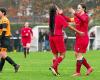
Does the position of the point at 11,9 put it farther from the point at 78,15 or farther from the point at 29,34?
the point at 78,15

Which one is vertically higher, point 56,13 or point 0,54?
point 56,13

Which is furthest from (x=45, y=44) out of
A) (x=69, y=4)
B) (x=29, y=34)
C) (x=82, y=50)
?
(x=82, y=50)

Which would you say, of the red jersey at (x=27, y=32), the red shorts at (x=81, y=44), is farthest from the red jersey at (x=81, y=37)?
the red jersey at (x=27, y=32)

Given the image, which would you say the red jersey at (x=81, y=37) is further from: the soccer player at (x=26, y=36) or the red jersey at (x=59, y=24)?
the soccer player at (x=26, y=36)

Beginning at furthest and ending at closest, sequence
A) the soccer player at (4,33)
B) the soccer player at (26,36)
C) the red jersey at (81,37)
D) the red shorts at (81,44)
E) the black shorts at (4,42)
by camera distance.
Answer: the soccer player at (26,36) < the black shorts at (4,42) < the soccer player at (4,33) < the red shorts at (81,44) < the red jersey at (81,37)

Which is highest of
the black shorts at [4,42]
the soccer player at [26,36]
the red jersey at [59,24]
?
the red jersey at [59,24]

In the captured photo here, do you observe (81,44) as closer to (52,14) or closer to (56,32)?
(56,32)

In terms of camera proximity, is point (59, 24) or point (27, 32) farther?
point (27, 32)

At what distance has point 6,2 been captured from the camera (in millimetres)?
69562

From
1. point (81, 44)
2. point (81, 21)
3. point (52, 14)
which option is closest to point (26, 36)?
point (52, 14)

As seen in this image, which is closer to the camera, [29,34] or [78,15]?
[78,15]

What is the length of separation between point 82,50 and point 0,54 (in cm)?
296

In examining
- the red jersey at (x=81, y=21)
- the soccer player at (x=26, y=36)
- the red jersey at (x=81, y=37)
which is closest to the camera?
the red jersey at (x=81, y=21)

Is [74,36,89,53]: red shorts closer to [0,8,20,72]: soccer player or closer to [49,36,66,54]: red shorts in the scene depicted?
[49,36,66,54]: red shorts
